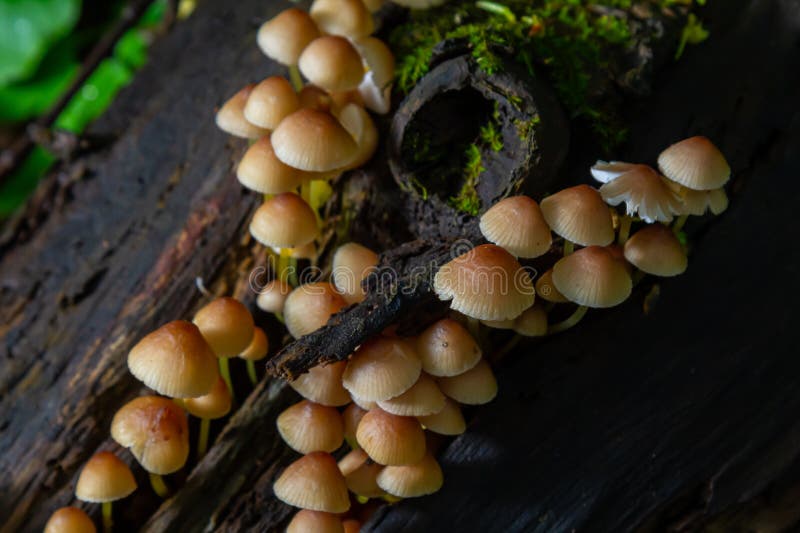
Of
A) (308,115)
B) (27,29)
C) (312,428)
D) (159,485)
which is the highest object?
(27,29)

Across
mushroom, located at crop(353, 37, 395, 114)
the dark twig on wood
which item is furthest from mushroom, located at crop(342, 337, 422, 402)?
the dark twig on wood

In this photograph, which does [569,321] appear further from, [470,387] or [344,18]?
[344,18]

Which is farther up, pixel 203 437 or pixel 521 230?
pixel 521 230

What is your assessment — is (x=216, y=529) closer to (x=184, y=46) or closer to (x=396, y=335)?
(x=396, y=335)

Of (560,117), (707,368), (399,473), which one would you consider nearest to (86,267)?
(399,473)

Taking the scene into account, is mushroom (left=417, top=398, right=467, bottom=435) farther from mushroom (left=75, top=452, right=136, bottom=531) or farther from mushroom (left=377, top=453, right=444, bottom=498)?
mushroom (left=75, top=452, right=136, bottom=531)

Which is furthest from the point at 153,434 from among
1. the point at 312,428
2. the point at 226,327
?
the point at 312,428

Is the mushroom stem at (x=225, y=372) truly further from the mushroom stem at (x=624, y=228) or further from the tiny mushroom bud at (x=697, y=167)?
the tiny mushroom bud at (x=697, y=167)

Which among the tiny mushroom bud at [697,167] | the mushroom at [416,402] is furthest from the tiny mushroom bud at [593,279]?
the mushroom at [416,402]
